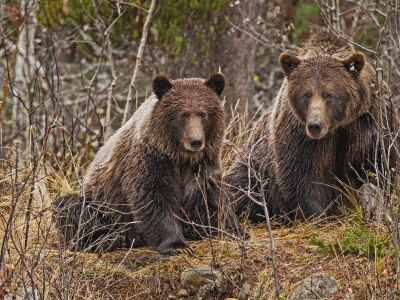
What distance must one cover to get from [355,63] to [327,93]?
1.35 feet

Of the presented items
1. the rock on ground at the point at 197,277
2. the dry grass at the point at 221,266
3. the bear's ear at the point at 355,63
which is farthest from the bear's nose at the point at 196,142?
the bear's ear at the point at 355,63

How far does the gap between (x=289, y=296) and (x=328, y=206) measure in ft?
5.65

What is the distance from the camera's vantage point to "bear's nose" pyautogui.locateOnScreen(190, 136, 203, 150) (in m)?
4.87

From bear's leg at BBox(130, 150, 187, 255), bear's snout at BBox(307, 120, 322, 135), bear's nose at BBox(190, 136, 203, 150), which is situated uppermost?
bear's snout at BBox(307, 120, 322, 135)

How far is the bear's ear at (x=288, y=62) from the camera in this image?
5574 millimetres

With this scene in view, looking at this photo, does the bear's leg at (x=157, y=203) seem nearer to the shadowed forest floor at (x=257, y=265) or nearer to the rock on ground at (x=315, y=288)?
the shadowed forest floor at (x=257, y=265)

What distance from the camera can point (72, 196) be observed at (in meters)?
5.58

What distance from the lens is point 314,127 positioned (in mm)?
5199

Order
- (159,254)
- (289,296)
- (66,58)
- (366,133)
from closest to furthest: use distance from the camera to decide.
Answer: (289,296), (159,254), (366,133), (66,58)

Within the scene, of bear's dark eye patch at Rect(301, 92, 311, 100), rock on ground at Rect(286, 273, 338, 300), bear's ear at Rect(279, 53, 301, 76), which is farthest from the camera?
bear's ear at Rect(279, 53, 301, 76)

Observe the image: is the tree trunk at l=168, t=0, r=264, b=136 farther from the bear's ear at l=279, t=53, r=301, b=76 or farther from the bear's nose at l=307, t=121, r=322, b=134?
the bear's nose at l=307, t=121, r=322, b=134

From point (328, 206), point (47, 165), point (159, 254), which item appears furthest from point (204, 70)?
point (159, 254)

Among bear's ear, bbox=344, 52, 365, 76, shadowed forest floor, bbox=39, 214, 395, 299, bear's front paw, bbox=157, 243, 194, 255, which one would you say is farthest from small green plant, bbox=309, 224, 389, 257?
bear's ear, bbox=344, 52, 365, 76

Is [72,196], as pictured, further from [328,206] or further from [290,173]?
[328,206]
